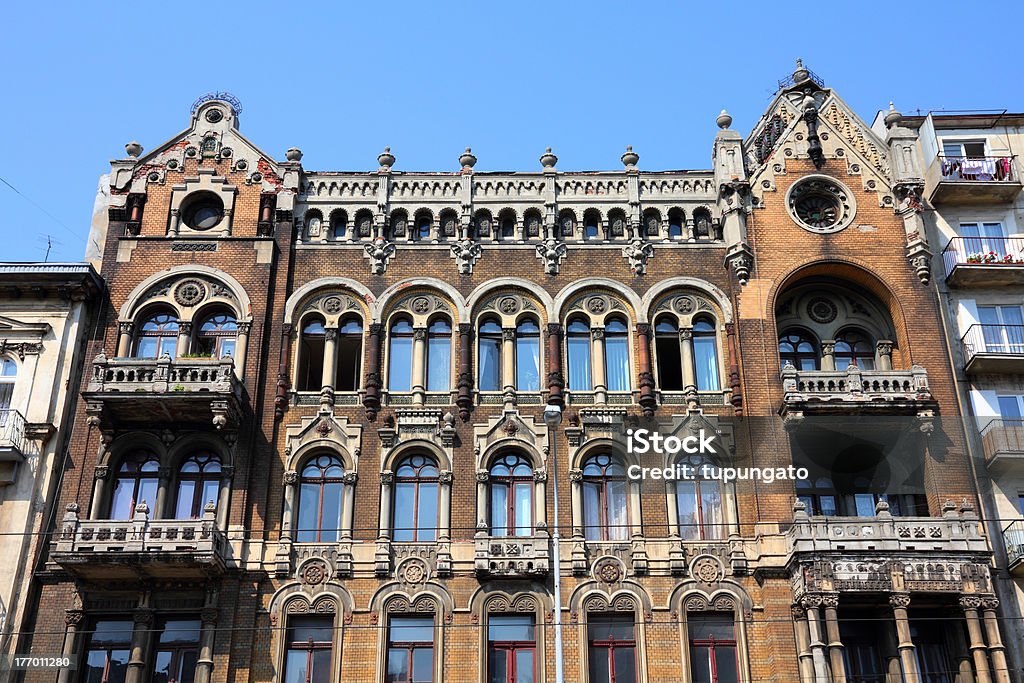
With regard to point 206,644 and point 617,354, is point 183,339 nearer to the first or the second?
point 206,644

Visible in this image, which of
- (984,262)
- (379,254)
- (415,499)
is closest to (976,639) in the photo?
(984,262)

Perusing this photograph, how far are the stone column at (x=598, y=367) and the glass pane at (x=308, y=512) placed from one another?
8819 mm

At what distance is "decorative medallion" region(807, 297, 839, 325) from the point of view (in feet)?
119

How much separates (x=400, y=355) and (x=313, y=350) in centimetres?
281

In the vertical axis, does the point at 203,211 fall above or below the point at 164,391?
above

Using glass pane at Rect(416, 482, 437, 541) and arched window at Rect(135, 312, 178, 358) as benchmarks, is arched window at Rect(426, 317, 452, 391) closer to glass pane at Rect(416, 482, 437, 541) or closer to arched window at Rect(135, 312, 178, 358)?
glass pane at Rect(416, 482, 437, 541)

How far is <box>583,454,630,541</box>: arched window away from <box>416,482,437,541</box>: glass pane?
436cm

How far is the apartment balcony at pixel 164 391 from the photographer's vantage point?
3155cm

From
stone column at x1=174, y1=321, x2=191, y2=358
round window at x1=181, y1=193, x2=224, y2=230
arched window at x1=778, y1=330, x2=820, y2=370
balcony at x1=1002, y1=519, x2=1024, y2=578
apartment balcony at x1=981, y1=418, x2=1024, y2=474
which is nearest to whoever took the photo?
balcony at x1=1002, y1=519, x2=1024, y2=578

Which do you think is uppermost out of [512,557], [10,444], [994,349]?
[994,349]

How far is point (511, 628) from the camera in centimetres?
3073

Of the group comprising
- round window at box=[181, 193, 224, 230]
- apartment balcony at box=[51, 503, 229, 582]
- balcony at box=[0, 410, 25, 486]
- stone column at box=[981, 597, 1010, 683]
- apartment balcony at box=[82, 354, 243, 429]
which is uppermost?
round window at box=[181, 193, 224, 230]

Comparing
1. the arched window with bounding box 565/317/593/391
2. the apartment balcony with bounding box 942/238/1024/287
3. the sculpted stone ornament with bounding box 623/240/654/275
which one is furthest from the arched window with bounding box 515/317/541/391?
the apartment balcony with bounding box 942/238/1024/287

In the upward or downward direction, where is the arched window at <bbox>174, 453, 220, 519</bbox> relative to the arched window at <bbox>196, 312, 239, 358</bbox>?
downward
